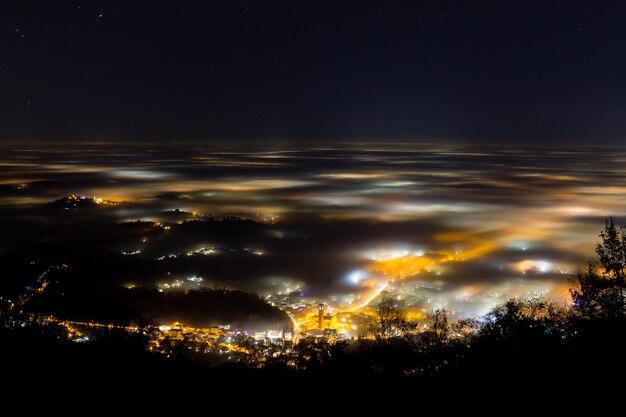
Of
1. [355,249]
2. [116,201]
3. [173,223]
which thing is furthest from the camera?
[116,201]

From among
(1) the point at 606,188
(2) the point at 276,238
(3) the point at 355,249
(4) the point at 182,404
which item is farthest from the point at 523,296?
(1) the point at 606,188

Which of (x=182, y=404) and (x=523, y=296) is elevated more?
(x=182, y=404)

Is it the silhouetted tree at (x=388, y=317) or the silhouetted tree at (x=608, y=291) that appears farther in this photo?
the silhouetted tree at (x=388, y=317)

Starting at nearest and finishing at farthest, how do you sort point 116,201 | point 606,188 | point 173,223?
point 173,223
point 116,201
point 606,188

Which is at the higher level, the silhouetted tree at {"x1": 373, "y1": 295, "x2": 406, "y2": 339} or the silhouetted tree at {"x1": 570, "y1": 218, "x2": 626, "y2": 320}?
the silhouetted tree at {"x1": 570, "y1": 218, "x2": 626, "y2": 320}

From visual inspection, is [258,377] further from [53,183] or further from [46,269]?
[53,183]

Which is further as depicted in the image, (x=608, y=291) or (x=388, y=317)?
(x=388, y=317)

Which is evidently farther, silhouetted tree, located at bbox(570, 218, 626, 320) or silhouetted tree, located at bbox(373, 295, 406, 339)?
silhouetted tree, located at bbox(373, 295, 406, 339)

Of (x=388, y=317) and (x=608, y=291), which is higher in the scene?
(x=608, y=291)

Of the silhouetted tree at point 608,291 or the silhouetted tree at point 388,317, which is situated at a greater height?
the silhouetted tree at point 608,291

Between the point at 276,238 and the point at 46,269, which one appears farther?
the point at 276,238

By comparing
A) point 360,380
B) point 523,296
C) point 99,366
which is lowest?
point 523,296
